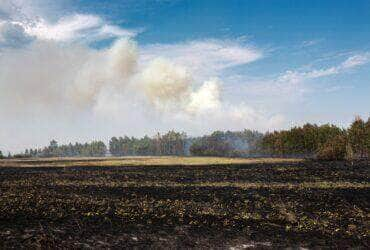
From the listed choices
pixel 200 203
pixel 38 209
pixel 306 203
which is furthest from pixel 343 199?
pixel 38 209

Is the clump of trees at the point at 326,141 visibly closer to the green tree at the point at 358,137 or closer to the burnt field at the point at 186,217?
the green tree at the point at 358,137

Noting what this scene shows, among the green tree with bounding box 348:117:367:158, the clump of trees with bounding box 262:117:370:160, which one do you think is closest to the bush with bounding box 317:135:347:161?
the clump of trees with bounding box 262:117:370:160

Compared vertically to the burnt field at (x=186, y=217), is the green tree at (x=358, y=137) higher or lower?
higher

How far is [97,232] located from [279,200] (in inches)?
723

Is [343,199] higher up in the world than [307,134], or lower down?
lower down

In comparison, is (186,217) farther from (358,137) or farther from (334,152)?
(358,137)

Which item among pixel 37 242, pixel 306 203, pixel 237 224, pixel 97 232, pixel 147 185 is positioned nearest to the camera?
pixel 37 242

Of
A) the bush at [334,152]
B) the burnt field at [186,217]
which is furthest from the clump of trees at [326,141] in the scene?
the burnt field at [186,217]

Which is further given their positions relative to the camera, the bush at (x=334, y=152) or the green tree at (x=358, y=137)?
the green tree at (x=358, y=137)

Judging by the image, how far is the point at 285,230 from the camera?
26203 mm

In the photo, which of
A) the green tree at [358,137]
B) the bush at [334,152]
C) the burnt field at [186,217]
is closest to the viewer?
the burnt field at [186,217]

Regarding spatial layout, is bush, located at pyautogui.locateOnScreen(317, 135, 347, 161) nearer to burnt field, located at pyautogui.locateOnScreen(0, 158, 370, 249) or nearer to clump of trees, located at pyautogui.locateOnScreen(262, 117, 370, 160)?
clump of trees, located at pyautogui.locateOnScreen(262, 117, 370, 160)

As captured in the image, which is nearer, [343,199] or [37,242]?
[37,242]

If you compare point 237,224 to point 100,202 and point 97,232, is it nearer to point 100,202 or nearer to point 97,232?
point 97,232
